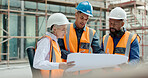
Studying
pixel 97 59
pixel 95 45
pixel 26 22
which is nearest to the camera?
pixel 97 59

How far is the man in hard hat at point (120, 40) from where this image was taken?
6.34ft

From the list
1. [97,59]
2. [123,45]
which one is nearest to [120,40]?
[123,45]

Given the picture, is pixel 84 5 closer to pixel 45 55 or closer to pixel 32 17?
pixel 45 55

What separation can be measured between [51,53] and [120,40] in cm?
95

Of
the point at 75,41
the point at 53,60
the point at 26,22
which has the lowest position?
the point at 53,60

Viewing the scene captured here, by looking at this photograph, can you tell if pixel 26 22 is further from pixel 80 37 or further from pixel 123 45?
pixel 123 45

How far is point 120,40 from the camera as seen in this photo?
203cm

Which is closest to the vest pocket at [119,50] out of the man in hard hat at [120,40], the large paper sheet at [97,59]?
the man in hard hat at [120,40]

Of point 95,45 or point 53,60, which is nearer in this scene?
point 53,60

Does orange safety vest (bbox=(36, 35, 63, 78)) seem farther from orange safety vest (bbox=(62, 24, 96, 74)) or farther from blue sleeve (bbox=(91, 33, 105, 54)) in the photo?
blue sleeve (bbox=(91, 33, 105, 54))

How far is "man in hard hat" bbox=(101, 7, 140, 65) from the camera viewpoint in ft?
6.34

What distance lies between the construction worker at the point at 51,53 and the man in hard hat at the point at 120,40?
0.71 meters

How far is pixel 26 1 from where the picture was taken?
967 cm

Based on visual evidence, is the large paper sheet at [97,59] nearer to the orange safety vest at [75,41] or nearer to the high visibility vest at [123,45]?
the orange safety vest at [75,41]
